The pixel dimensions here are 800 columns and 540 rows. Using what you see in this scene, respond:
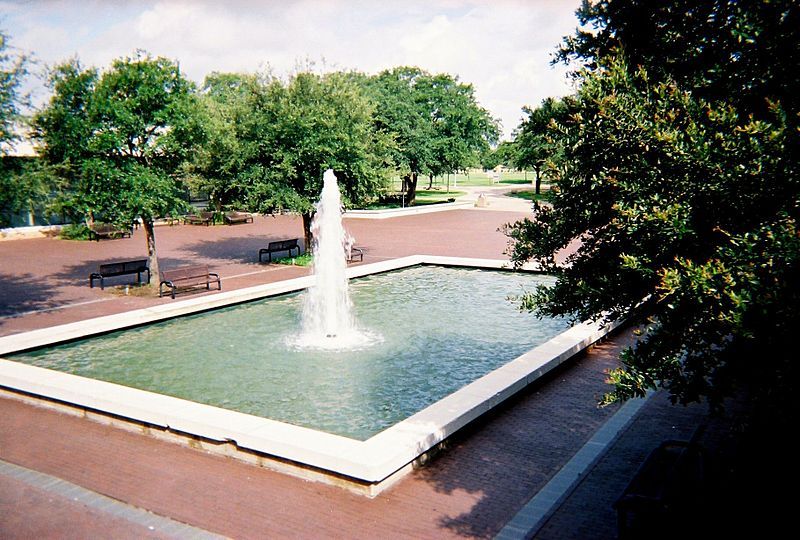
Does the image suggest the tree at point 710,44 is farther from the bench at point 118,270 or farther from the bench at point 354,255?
the bench at point 354,255

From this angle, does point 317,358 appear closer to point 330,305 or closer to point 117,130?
point 330,305

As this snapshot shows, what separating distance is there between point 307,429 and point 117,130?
12.3 meters

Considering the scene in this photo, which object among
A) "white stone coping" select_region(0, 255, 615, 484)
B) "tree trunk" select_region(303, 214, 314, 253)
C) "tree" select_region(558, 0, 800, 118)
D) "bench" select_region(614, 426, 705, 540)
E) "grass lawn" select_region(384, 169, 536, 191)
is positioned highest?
"tree" select_region(558, 0, 800, 118)

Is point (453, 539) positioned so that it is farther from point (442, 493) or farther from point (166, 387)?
point (166, 387)

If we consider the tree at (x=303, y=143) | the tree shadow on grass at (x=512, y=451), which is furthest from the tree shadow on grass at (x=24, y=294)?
the tree shadow on grass at (x=512, y=451)

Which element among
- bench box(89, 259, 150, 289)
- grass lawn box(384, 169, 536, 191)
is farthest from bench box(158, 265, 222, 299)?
grass lawn box(384, 169, 536, 191)

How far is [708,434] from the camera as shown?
8883 millimetres

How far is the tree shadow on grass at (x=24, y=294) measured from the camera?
1673cm

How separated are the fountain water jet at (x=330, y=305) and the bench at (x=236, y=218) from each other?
21084mm

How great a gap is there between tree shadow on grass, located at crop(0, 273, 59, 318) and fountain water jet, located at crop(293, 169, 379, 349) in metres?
7.45

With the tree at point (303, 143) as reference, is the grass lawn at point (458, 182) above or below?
below

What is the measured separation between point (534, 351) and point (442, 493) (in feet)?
16.6

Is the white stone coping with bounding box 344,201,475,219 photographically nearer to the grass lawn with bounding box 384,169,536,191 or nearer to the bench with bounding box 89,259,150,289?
the grass lawn with bounding box 384,169,536,191

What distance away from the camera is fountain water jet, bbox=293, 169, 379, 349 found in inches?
542
